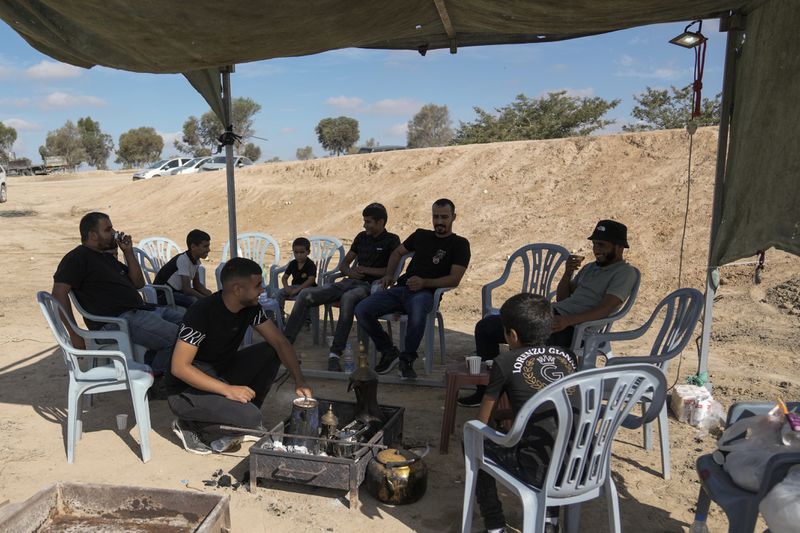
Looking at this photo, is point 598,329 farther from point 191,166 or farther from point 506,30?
point 191,166

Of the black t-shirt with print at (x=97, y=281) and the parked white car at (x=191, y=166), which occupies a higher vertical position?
the parked white car at (x=191, y=166)

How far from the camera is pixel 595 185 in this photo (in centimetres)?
1178

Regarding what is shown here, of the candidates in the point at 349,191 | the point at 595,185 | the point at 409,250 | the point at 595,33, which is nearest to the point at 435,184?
the point at 349,191

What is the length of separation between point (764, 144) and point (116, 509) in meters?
4.06

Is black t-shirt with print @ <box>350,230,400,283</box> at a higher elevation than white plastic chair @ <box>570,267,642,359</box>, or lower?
higher

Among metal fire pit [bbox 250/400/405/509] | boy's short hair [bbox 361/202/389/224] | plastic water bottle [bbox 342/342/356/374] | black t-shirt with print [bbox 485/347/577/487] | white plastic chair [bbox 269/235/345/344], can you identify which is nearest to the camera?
black t-shirt with print [bbox 485/347/577/487]

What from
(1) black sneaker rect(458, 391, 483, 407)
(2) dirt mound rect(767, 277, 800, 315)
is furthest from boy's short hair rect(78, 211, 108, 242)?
(2) dirt mound rect(767, 277, 800, 315)

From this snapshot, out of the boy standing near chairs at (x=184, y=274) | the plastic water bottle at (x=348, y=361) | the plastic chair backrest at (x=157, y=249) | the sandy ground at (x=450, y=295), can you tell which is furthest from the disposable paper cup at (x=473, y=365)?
the plastic chair backrest at (x=157, y=249)

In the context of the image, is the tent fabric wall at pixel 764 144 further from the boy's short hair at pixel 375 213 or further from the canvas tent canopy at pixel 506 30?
the boy's short hair at pixel 375 213

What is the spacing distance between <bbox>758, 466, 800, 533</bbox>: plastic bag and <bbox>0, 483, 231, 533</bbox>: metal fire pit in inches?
85.1

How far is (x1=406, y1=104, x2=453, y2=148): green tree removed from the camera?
46.8 metres

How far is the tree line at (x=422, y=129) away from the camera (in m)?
22.1

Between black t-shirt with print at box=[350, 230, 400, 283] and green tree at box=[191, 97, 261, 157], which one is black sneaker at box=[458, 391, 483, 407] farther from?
green tree at box=[191, 97, 261, 157]

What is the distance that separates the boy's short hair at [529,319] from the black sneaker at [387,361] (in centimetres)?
275
